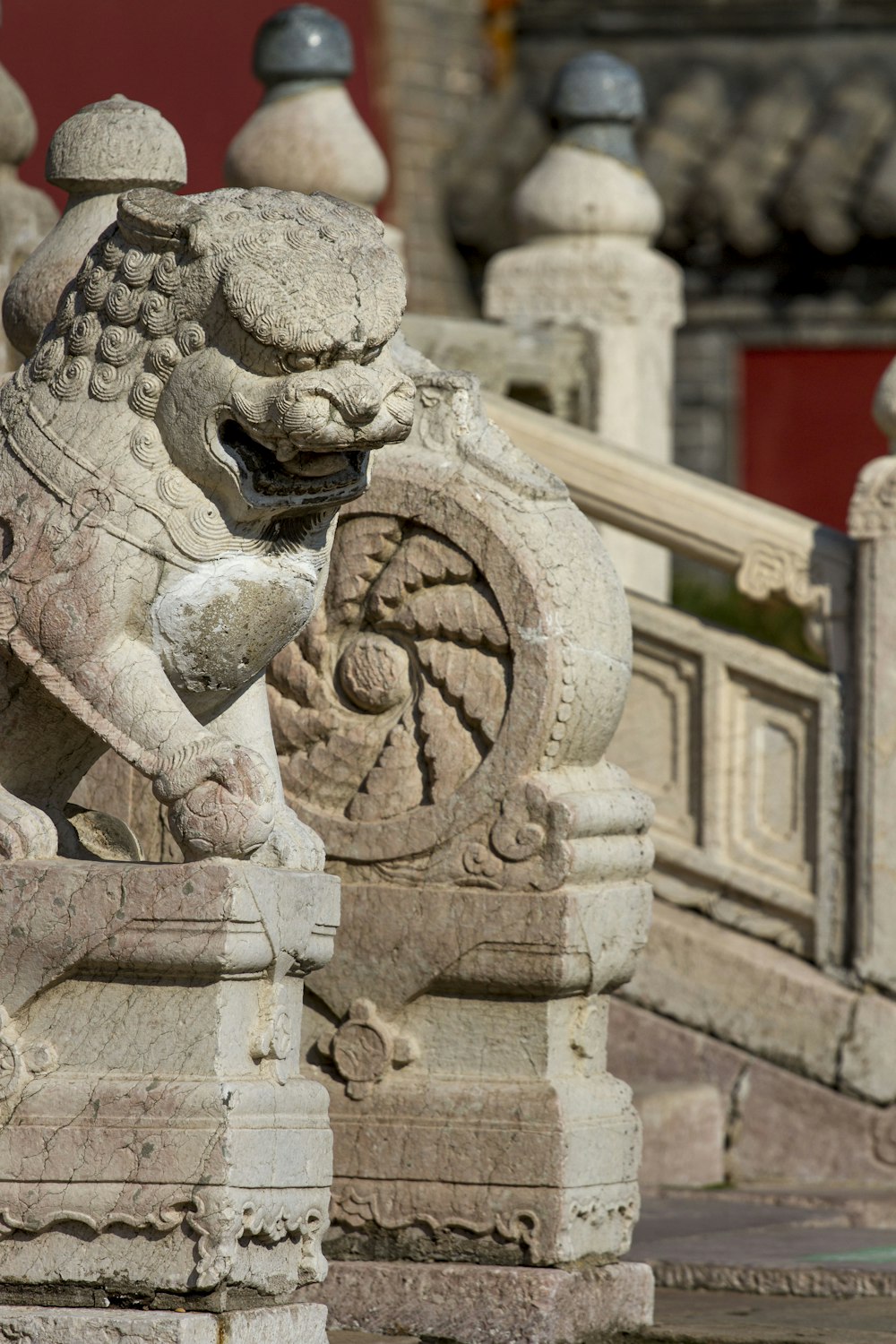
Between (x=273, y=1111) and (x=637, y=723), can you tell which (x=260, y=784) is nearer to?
(x=273, y=1111)

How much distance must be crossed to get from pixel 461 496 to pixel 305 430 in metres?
0.96

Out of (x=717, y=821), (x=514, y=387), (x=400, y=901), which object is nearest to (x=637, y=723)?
(x=717, y=821)

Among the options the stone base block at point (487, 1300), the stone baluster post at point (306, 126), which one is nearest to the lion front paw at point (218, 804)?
the stone base block at point (487, 1300)

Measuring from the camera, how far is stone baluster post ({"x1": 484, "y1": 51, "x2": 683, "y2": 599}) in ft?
27.7

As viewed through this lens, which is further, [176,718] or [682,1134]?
[682,1134]

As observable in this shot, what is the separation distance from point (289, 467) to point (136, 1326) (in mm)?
1301

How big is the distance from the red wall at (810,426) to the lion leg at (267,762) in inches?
414

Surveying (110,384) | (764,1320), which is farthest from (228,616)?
(764,1320)

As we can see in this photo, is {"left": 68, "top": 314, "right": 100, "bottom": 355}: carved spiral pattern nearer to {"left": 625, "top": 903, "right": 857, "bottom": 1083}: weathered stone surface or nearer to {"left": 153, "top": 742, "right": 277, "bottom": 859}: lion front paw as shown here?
{"left": 153, "top": 742, "right": 277, "bottom": 859}: lion front paw

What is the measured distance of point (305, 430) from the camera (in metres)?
3.96

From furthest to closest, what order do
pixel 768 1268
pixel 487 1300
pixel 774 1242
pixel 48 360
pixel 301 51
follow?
pixel 301 51 → pixel 774 1242 → pixel 768 1268 → pixel 487 1300 → pixel 48 360

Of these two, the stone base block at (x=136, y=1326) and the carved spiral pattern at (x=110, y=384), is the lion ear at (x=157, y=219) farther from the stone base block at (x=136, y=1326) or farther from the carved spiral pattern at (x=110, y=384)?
the stone base block at (x=136, y=1326)

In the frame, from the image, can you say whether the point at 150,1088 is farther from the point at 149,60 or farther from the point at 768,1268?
the point at 149,60

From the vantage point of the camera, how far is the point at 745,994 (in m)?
6.75
